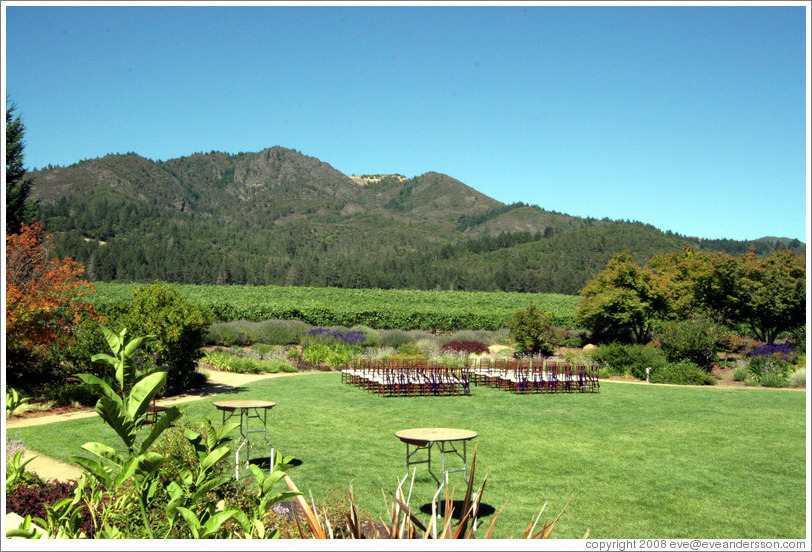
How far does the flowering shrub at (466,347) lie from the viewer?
85.4 ft

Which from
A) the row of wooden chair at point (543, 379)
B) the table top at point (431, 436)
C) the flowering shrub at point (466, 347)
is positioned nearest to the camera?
the table top at point (431, 436)

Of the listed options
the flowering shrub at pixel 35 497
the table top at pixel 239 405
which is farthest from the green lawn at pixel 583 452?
the flowering shrub at pixel 35 497

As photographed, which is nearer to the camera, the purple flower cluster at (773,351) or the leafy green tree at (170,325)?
the leafy green tree at (170,325)

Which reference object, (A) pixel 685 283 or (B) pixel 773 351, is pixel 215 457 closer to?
(B) pixel 773 351

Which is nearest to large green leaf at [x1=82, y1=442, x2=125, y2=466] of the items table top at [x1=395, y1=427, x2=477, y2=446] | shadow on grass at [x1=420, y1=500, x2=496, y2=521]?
table top at [x1=395, y1=427, x2=477, y2=446]

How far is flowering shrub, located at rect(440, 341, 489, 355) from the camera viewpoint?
85.4 feet

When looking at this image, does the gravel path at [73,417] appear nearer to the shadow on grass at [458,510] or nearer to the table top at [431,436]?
the table top at [431,436]

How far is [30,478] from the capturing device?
595 cm

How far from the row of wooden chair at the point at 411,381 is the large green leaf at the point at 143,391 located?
13.2 meters

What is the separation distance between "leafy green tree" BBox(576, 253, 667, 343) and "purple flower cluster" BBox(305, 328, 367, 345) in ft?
34.7

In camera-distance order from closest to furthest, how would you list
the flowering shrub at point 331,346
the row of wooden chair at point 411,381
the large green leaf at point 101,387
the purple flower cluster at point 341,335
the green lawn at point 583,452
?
the large green leaf at point 101,387 < the green lawn at point 583,452 < the row of wooden chair at point 411,381 < the flowering shrub at point 331,346 < the purple flower cluster at point 341,335

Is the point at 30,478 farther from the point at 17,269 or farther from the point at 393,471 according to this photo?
the point at 17,269

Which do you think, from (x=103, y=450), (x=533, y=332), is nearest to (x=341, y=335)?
(x=533, y=332)

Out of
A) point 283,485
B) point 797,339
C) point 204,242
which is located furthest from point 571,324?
point 204,242
